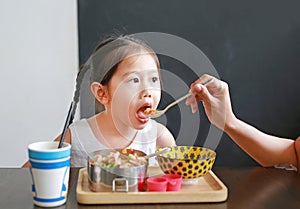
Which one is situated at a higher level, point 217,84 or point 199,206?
point 217,84

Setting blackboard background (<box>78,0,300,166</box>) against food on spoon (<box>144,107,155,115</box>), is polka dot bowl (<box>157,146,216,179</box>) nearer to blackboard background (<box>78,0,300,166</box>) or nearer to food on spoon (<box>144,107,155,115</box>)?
food on spoon (<box>144,107,155,115</box>)

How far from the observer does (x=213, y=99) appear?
1329 mm

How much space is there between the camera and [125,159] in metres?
1.02

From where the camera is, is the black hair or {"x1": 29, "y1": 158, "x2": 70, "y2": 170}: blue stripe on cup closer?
{"x1": 29, "y1": 158, "x2": 70, "y2": 170}: blue stripe on cup

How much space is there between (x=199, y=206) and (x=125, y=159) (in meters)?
0.20

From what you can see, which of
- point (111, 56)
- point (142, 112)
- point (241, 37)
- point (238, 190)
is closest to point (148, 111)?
point (142, 112)

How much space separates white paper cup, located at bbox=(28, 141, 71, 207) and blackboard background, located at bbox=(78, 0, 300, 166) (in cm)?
166

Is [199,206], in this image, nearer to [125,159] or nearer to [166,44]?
[125,159]

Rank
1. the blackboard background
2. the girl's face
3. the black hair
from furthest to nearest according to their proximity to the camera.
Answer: the blackboard background → the black hair → the girl's face

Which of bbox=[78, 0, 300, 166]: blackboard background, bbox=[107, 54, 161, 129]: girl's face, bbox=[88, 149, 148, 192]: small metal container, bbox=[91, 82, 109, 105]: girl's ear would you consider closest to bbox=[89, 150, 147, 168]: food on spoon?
bbox=[88, 149, 148, 192]: small metal container

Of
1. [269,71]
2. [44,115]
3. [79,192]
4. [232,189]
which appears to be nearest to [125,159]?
[79,192]

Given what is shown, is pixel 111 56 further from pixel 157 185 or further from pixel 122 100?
pixel 157 185

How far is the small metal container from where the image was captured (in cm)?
94

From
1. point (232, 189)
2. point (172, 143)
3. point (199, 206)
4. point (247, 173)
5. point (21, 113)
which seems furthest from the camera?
point (21, 113)
